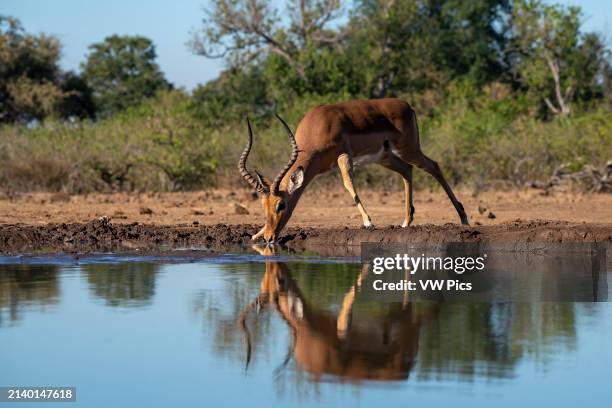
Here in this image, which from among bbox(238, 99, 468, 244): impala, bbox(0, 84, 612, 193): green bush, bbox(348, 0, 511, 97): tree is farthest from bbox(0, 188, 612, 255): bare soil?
bbox(348, 0, 511, 97): tree

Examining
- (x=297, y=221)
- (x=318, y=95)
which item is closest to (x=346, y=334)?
(x=297, y=221)

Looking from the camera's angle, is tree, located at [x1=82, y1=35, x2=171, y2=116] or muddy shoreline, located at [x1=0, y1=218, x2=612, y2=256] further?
tree, located at [x1=82, y1=35, x2=171, y2=116]

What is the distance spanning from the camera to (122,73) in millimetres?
49750

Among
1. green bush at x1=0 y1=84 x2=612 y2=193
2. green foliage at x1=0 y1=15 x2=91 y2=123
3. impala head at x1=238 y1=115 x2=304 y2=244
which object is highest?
green foliage at x1=0 y1=15 x2=91 y2=123

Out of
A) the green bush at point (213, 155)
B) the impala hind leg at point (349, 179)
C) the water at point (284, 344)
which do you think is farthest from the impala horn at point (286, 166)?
the green bush at point (213, 155)

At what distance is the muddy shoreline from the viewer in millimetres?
10680

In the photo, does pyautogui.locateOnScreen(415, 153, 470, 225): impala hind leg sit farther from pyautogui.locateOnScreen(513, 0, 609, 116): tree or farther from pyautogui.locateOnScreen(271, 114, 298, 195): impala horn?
pyautogui.locateOnScreen(513, 0, 609, 116): tree

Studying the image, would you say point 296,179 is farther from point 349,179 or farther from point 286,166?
A: point 349,179

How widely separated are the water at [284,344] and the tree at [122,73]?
122 ft

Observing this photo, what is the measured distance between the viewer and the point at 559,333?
250 inches

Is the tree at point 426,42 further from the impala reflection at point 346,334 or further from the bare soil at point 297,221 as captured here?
the impala reflection at point 346,334

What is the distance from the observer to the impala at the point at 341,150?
10.9 meters

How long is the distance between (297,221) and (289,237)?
238cm

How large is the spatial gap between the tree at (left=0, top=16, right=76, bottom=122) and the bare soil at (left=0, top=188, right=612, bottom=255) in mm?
18660
